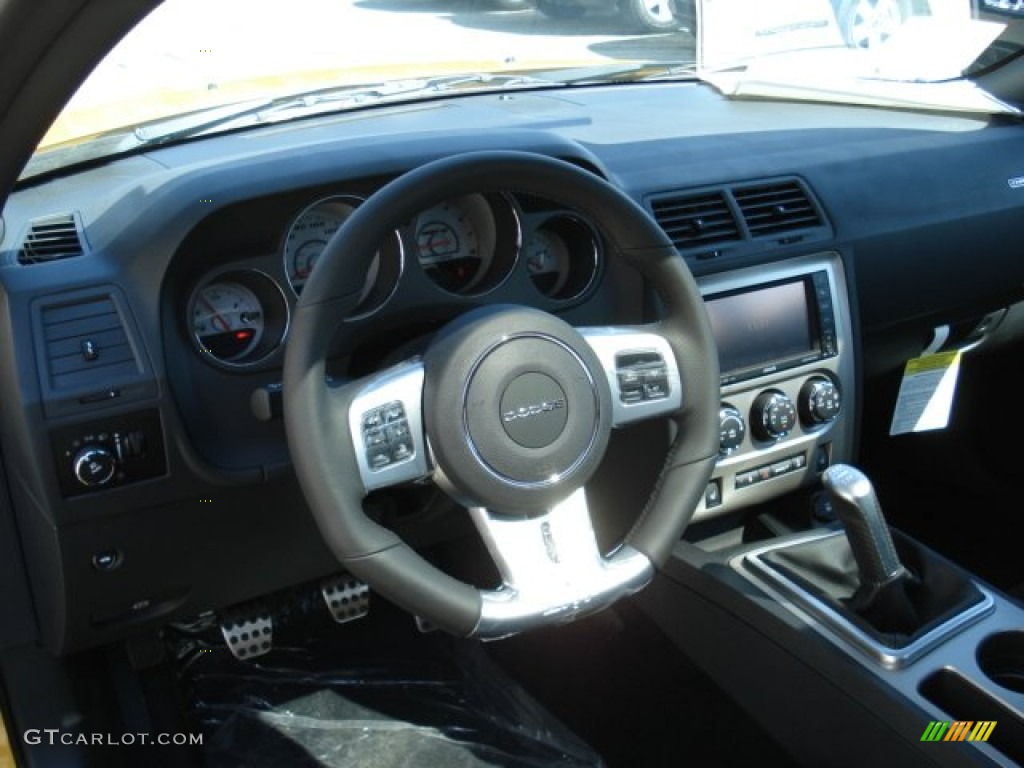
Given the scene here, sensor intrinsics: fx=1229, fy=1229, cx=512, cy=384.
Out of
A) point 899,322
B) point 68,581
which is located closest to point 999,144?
point 899,322

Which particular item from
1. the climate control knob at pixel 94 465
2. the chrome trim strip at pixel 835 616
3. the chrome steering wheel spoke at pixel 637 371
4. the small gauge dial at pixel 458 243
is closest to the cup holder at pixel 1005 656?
the chrome trim strip at pixel 835 616

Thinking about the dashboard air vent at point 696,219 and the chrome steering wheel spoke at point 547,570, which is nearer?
the chrome steering wheel spoke at point 547,570

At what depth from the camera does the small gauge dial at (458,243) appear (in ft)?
6.35

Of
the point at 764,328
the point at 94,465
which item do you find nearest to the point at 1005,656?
the point at 764,328

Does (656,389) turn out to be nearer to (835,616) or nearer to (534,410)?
(534,410)

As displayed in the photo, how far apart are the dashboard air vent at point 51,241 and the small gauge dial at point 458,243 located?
512 millimetres

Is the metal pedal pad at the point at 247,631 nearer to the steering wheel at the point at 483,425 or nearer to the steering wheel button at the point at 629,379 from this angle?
the steering wheel at the point at 483,425

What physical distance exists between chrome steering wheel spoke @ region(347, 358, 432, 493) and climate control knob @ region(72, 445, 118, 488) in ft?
1.35

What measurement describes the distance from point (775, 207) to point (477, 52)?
0.89 metres

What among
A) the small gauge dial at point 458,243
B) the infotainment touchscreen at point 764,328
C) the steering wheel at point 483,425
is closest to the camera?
the steering wheel at point 483,425

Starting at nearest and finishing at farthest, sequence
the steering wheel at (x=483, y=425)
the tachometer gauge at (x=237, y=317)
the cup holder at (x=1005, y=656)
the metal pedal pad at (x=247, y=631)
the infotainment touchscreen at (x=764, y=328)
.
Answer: the steering wheel at (x=483, y=425), the tachometer gauge at (x=237, y=317), the cup holder at (x=1005, y=656), the metal pedal pad at (x=247, y=631), the infotainment touchscreen at (x=764, y=328)

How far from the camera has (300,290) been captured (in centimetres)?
188

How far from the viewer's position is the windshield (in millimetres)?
2381

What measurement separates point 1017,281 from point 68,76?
7.70 feet
